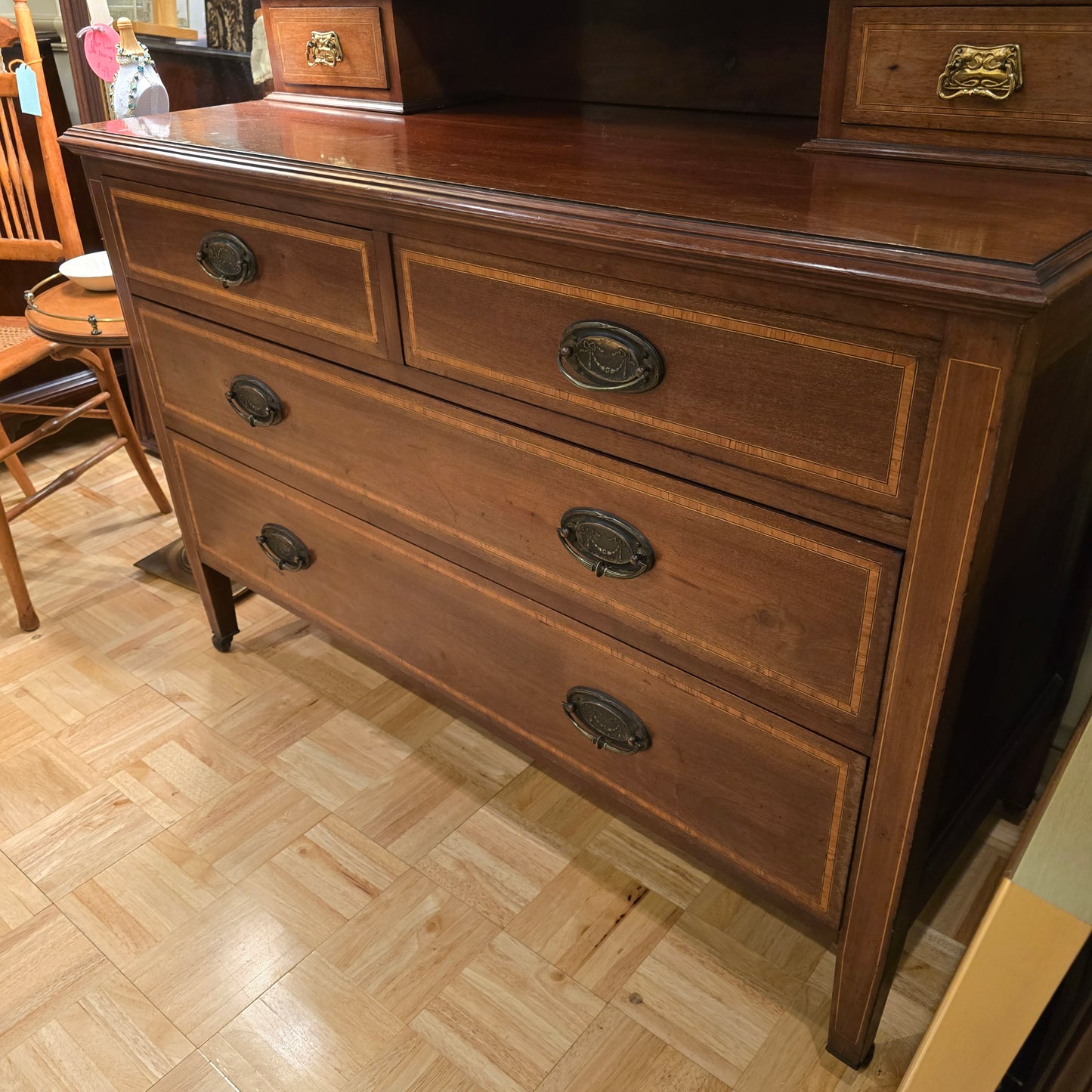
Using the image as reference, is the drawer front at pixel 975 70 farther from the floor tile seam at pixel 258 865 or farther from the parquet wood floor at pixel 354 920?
the floor tile seam at pixel 258 865

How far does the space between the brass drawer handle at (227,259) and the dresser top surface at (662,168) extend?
10cm

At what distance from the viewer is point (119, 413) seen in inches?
76.3

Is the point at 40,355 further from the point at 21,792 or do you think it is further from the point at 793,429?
the point at 793,429

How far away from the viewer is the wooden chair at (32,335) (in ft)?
5.54

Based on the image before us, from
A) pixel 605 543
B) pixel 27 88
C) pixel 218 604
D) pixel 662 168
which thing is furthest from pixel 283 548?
pixel 27 88

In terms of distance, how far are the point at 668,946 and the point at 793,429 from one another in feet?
2.36

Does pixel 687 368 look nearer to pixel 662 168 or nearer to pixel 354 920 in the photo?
pixel 662 168

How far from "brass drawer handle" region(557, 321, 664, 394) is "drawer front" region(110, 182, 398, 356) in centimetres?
26

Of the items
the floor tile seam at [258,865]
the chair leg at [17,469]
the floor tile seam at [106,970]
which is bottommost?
the floor tile seam at [106,970]

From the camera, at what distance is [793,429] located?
74 centimetres

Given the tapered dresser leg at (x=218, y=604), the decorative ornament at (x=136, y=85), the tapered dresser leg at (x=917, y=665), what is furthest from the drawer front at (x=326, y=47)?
the tapered dresser leg at (x=917, y=665)

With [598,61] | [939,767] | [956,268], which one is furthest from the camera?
[598,61]

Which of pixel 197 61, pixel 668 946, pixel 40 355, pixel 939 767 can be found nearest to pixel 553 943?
pixel 668 946

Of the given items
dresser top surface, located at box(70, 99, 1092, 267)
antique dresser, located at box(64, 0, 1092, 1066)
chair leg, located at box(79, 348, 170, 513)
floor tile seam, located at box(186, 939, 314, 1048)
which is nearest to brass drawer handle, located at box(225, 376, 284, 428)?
antique dresser, located at box(64, 0, 1092, 1066)
